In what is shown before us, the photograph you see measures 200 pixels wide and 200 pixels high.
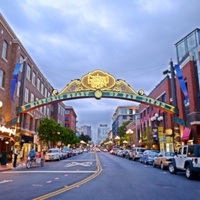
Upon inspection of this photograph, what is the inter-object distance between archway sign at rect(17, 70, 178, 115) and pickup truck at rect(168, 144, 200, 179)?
9243mm

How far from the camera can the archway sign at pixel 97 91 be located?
87.7 ft

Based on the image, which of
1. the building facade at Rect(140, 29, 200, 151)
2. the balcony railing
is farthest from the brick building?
the balcony railing

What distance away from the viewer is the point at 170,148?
42562 mm

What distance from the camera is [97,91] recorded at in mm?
26672

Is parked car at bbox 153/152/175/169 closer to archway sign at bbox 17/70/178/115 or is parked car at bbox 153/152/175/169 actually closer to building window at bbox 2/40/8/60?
archway sign at bbox 17/70/178/115

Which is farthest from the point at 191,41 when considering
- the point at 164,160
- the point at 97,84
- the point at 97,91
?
the point at 164,160

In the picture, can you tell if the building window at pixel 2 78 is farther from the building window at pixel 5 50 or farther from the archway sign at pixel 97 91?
the archway sign at pixel 97 91

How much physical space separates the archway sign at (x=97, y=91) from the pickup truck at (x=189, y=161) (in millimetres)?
9243

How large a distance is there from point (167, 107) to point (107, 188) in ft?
56.1

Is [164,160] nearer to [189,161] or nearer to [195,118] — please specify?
[189,161]

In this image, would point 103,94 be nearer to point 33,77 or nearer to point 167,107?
point 167,107

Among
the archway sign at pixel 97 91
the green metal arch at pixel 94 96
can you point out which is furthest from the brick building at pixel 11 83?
the archway sign at pixel 97 91

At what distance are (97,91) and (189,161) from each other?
13.0 metres

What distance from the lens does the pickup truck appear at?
15.2 m
